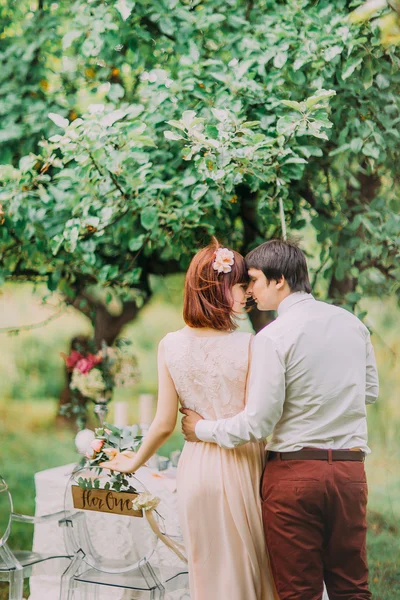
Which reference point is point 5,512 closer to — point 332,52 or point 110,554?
point 110,554

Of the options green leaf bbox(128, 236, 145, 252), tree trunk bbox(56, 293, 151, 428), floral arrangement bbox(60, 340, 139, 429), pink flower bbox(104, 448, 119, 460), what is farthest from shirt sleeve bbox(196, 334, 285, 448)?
tree trunk bbox(56, 293, 151, 428)

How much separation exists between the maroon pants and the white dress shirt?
0.26ft

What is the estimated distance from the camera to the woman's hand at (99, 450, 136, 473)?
7.29ft

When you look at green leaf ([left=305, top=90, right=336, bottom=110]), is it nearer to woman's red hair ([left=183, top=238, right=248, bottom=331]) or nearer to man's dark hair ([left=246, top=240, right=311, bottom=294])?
man's dark hair ([left=246, top=240, right=311, bottom=294])

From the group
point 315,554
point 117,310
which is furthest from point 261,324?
point 315,554

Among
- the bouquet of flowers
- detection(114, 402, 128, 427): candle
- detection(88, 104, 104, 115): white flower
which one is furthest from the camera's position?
A: the bouquet of flowers

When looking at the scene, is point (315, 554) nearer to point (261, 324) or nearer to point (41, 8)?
point (261, 324)

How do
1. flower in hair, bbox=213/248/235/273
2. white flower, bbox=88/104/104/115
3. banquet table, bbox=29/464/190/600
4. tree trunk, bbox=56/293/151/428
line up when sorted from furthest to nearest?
tree trunk, bbox=56/293/151/428, white flower, bbox=88/104/104/115, banquet table, bbox=29/464/190/600, flower in hair, bbox=213/248/235/273

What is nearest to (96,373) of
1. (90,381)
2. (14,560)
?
(90,381)

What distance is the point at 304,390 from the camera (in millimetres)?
1988

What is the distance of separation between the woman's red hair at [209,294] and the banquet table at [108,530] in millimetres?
714

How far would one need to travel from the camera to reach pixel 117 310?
4.19 metres

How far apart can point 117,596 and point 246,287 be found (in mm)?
1112

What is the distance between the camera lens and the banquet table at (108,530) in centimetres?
230
